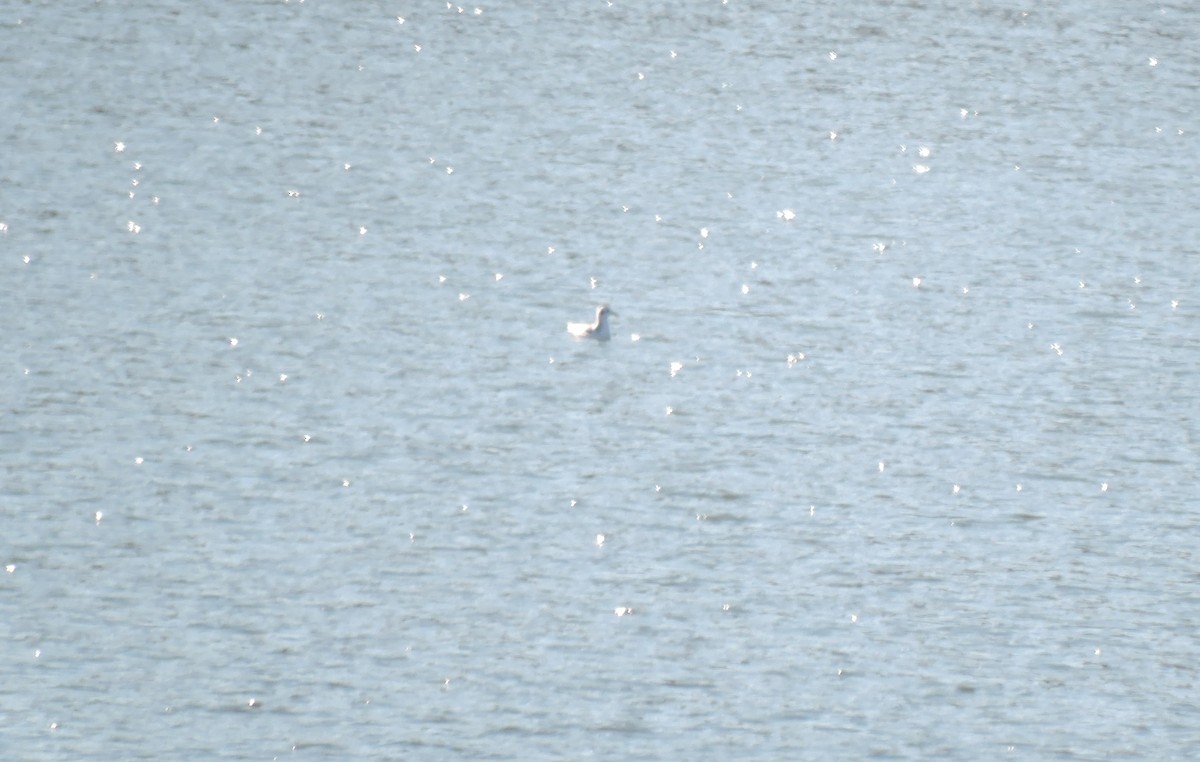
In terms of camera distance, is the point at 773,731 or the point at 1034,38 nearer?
the point at 773,731

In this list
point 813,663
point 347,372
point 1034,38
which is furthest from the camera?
point 1034,38

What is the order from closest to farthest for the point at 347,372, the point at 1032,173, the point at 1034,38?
the point at 347,372 < the point at 1032,173 < the point at 1034,38

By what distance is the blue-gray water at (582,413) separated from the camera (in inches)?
763

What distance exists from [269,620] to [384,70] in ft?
100

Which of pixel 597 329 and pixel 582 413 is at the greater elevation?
pixel 582 413

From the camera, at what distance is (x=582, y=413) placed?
90.6 feet

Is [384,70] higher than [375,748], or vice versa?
[375,748]

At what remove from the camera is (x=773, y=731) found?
18.8 m

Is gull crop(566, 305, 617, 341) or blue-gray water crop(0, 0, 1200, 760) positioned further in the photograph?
gull crop(566, 305, 617, 341)

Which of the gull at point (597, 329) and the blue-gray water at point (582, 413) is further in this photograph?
the gull at point (597, 329)

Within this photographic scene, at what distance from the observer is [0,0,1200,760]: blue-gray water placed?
19375mm

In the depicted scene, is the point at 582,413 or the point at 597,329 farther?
the point at 597,329

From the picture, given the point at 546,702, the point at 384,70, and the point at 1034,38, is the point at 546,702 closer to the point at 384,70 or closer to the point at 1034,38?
the point at 384,70

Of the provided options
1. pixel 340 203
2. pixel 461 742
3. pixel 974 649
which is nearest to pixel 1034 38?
pixel 340 203
